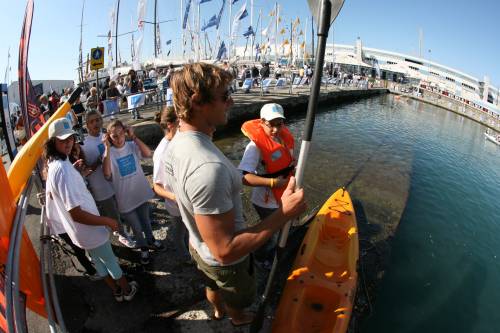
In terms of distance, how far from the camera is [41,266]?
2514mm

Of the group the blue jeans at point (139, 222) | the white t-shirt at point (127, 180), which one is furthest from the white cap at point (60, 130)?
the blue jeans at point (139, 222)

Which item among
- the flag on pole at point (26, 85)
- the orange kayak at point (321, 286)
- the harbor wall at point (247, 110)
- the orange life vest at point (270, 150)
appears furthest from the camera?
the harbor wall at point (247, 110)

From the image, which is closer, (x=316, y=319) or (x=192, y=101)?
(x=192, y=101)

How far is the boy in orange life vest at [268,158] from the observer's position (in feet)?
10.6

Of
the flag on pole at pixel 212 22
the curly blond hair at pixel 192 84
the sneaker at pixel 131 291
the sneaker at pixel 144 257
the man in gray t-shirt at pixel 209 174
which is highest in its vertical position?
the flag on pole at pixel 212 22

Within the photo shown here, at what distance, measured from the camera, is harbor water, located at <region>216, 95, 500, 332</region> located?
183 inches

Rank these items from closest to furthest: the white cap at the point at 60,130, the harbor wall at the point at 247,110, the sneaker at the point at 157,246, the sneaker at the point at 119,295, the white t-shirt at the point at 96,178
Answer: the white cap at the point at 60,130, the sneaker at the point at 119,295, the white t-shirt at the point at 96,178, the sneaker at the point at 157,246, the harbor wall at the point at 247,110

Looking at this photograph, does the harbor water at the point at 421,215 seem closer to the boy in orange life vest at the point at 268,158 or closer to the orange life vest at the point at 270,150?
the boy in orange life vest at the point at 268,158

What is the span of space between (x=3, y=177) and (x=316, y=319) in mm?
3088

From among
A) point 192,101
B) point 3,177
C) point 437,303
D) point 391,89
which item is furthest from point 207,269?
point 391,89

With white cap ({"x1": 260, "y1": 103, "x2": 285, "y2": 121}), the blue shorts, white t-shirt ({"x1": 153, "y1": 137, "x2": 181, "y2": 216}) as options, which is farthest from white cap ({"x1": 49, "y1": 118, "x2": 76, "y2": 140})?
white cap ({"x1": 260, "y1": 103, "x2": 285, "y2": 121})

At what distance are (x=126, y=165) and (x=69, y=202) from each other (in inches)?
46.4

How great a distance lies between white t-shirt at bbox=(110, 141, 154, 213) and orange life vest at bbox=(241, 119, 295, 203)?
59.0 inches

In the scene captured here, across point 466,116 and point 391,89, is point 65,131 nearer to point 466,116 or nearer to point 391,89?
point 466,116
